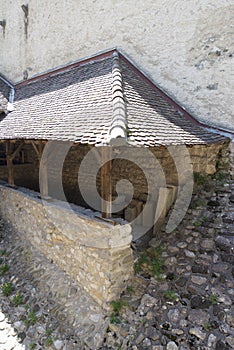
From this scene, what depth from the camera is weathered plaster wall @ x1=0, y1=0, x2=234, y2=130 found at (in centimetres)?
524

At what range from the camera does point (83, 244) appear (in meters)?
4.05

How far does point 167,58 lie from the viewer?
232 inches

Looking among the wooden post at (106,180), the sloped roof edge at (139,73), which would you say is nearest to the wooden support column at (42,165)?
the wooden post at (106,180)

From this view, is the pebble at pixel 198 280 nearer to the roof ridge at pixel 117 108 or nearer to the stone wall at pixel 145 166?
the stone wall at pixel 145 166

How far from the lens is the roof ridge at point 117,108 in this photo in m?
2.94

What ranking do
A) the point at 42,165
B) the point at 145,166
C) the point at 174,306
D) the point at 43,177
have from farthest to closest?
1. the point at 145,166
2. the point at 43,177
3. the point at 42,165
4. the point at 174,306

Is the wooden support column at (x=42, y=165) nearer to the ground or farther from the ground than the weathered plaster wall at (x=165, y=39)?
nearer to the ground

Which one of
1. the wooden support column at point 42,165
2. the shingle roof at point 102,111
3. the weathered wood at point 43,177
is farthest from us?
the weathered wood at point 43,177

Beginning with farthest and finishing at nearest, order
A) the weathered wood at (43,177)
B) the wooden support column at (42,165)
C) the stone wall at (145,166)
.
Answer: the stone wall at (145,166) < the weathered wood at (43,177) < the wooden support column at (42,165)

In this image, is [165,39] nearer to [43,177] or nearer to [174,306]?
[43,177]

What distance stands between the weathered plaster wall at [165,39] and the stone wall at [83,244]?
3.56 meters

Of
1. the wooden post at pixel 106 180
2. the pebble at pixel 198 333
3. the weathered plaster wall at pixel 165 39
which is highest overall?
the weathered plaster wall at pixel 165 39

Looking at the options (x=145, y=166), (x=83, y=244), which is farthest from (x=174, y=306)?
(x=145, y=166)

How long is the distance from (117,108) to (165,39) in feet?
11.0
